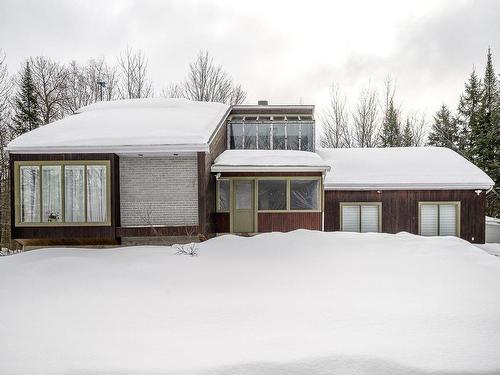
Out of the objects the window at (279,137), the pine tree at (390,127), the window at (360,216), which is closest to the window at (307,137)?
the window at (279,137)

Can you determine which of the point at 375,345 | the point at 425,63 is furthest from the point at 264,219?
the point at 425,63

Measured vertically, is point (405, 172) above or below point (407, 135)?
below

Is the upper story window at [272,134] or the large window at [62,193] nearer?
the large window at [62,193]

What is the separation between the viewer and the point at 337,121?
2681 cm

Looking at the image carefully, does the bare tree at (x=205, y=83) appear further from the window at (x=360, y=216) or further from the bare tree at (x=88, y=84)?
the window at (x=360, y=216)

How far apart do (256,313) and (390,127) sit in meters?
25.7

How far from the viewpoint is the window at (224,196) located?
36.9 ft

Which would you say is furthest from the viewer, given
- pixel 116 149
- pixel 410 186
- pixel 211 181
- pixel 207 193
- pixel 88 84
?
pixel 88 84

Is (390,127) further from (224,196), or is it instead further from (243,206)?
(224,196)

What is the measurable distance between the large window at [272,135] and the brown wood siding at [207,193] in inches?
101

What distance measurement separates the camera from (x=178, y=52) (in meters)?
25.5

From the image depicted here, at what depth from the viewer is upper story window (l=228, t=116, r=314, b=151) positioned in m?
13.9

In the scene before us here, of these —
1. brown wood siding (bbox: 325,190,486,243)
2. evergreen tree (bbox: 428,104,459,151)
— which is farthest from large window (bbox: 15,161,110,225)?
evergreen tree (bbox: 428,104,459,151)

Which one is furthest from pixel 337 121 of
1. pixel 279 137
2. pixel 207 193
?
pixel 207 193
